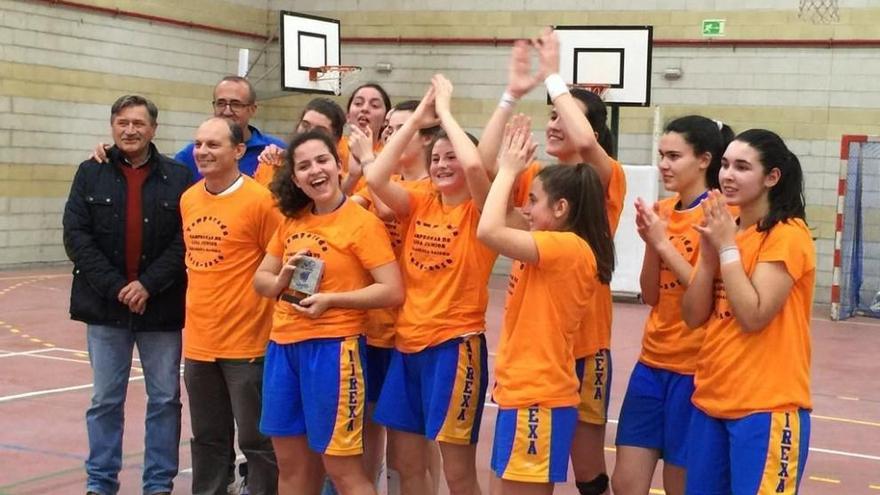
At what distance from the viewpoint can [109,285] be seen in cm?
491

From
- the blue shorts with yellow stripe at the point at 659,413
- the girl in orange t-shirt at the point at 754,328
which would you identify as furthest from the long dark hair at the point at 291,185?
the girl in orange t-shirt at the point at 754,328

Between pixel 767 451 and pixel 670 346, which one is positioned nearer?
pixel 767 451

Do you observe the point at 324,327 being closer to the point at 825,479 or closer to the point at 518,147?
the point at 518,147

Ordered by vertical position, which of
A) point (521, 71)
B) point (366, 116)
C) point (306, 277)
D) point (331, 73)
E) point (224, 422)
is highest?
point (331, 73)

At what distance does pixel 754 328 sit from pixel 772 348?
102 mm

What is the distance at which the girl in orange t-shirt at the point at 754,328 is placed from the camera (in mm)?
3385

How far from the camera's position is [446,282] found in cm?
415

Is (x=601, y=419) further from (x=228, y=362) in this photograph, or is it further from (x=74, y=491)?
(x=74, y=491)

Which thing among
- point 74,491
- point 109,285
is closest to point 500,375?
point 109,285

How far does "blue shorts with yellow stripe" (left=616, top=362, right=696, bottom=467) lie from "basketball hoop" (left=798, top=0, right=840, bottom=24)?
1283 centimetres

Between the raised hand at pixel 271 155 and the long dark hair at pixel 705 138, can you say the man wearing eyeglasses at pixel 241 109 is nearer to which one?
the raised hand at pixel 271 155

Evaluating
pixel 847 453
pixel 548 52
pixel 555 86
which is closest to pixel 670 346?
pixel 555 86

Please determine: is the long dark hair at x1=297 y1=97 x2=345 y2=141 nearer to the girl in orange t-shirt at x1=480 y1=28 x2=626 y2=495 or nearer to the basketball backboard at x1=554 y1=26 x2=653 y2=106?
the girl in orange t-shirt at x1=480 y1=28 x2=626 y2=495

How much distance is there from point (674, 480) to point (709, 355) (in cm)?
71
